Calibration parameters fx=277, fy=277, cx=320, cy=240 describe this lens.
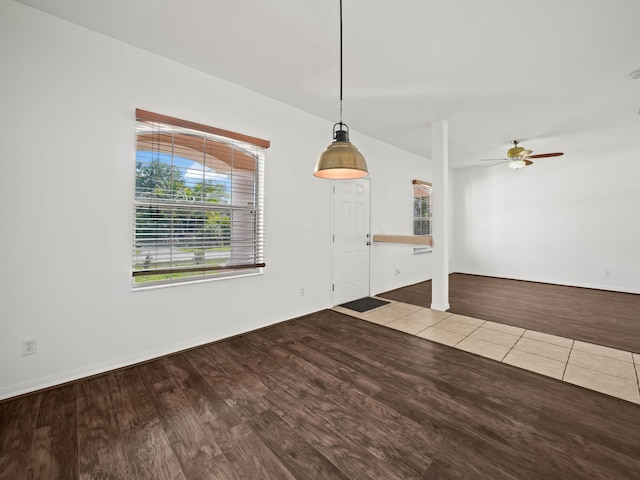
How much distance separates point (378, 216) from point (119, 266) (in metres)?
4.09

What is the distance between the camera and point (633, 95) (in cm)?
341

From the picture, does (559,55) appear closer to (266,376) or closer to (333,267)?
(333,267)

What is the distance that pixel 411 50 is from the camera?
2594 mm

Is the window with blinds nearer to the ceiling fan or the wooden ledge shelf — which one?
the wooden ledge shelf

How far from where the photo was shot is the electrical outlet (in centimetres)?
215

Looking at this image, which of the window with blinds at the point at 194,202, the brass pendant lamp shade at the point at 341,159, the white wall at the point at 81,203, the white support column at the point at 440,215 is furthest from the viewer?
the white support column at the point at 440,215

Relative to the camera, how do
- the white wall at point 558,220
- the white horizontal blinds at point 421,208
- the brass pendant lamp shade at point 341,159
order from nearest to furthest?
the brass pendant lamp shade at point 341,159 < the white wall at point 558,220 < the white horizontal blinds at point 421,208

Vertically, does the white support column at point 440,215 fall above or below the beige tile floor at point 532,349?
above

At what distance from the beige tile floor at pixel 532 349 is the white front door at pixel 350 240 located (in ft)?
2.18

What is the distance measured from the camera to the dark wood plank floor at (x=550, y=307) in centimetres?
343

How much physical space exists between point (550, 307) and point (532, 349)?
215cm

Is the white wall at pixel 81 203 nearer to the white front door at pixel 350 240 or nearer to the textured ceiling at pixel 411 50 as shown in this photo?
the textured ceiling at pixel 411 50

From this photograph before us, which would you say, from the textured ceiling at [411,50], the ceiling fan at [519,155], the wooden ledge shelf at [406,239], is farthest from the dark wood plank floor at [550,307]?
the textured ceiling at [411,50]

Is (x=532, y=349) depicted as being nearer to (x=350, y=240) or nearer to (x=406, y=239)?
(x=406, y=239)
